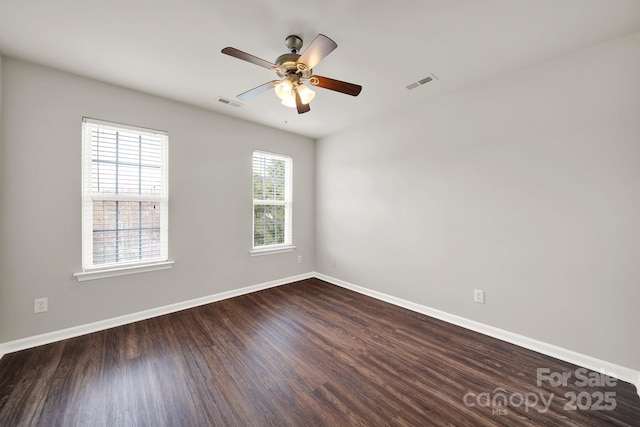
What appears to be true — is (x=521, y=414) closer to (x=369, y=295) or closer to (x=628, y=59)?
(x=369, y=295)

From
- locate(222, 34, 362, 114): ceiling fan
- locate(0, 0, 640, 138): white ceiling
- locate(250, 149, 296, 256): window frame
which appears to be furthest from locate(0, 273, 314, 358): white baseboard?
locate(222, 34, 362, 114): ceiling fan

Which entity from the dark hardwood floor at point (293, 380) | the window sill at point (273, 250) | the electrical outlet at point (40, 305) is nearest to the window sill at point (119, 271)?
the electrical outlet at point (40, 305)

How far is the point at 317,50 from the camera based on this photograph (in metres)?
1.65

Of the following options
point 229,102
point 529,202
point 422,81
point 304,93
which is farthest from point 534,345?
point 229,102

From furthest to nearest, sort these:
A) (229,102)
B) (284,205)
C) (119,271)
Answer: (284,205) < (229,102) < (119,271)

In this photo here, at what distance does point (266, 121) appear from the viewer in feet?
12.5

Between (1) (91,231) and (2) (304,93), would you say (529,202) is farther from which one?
(1) (91,231)

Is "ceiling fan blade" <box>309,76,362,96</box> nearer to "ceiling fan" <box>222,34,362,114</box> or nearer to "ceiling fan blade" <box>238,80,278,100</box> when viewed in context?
"ceiling fan" <box>222,34,362,114</box>

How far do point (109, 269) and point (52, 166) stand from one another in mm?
1145

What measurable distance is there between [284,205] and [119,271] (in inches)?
94.9

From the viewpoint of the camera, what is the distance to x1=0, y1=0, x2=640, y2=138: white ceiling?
1.68 meters

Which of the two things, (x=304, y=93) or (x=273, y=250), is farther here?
(x=273, y=250)

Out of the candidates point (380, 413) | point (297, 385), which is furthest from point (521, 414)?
point (297, 385)

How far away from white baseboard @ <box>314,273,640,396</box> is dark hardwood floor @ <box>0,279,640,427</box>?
0.09m
